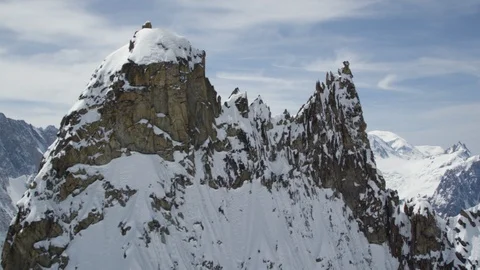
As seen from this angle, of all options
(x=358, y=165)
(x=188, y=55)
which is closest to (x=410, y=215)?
(x=358, y=165)

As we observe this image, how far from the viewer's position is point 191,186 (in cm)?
13912

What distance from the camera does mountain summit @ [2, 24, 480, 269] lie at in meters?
124

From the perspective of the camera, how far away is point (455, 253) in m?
195

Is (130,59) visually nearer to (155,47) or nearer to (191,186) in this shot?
(155,47)

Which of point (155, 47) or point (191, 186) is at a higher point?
point (155, 47)

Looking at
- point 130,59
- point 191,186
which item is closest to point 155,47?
point 130,59

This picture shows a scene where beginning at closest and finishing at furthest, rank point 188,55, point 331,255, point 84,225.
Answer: point 84,225 < point 188,55 < point 331,255

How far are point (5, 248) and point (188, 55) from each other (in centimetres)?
5563

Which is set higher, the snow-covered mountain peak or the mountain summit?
the snow-covered mountain peak

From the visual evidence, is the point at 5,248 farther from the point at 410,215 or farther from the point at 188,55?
the point at 410,215

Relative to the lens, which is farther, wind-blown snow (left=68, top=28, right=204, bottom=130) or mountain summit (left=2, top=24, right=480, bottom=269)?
wind-blown snow (left=68, top=28, right=204, bottom=130)

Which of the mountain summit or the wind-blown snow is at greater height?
the wind-blown snow

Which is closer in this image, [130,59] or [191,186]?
[130,59]

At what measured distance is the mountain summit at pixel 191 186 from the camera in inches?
4867
